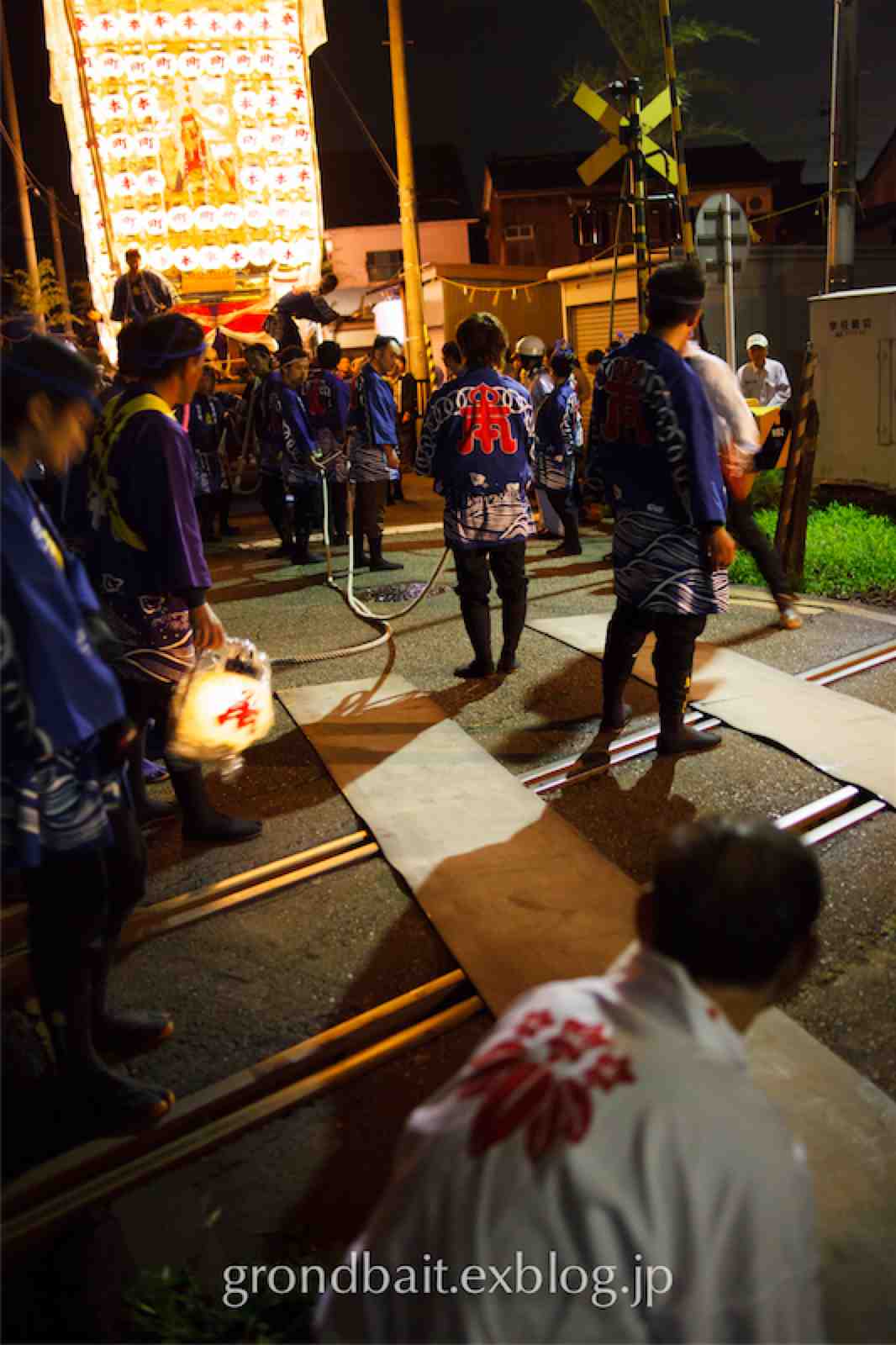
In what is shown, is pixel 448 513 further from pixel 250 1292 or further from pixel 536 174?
pixel 536 174

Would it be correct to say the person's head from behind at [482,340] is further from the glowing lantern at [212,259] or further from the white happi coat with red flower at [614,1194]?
the glowing lantern at [212,259]

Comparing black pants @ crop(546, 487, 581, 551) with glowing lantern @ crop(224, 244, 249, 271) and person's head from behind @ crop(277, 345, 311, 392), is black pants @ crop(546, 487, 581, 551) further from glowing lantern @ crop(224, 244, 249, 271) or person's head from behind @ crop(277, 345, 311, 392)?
glowing lantern @ crop(224, 244, 249, 271)

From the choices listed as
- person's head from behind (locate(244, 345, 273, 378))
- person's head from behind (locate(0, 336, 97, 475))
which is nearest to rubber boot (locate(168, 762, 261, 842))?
person's head from behind (locate(0, 336, 97, 475))

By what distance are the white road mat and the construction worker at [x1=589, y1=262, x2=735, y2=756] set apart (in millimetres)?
475

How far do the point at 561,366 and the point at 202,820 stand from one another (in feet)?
22.6

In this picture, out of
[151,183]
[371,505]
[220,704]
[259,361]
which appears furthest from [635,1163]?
A: [151,183]

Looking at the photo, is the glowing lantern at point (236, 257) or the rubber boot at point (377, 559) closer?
the rubber boot at point (377, 559)

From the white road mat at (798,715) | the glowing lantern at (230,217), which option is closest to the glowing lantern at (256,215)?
the glowing lantern at (230,217)

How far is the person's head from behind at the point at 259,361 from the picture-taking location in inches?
523

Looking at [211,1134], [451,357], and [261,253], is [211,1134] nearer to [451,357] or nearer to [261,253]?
[451,357]

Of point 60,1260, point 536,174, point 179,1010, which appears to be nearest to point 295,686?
point 179,1010

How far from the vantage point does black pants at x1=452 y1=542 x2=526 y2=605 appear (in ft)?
21.5

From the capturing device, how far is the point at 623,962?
1.45 metres

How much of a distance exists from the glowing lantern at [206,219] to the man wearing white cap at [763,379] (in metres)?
10.6
